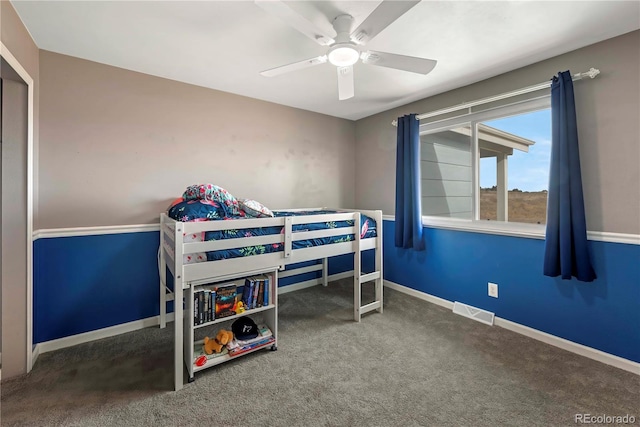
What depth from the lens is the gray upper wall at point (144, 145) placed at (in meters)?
2.10

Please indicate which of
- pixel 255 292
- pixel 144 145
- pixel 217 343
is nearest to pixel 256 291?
pixel 255 292

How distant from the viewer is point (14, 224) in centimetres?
174

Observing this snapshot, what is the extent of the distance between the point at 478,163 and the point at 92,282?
3.73 metres

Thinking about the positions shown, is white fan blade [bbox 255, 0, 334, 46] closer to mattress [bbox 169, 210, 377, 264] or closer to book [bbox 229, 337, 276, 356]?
mattress [bbox 169, 210, 377, 264]

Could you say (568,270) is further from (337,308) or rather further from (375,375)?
(337,308)

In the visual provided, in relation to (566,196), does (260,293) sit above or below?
below

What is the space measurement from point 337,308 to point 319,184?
165 cm

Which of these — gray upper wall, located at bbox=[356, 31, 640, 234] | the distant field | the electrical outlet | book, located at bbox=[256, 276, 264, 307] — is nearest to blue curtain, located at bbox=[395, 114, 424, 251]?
the distant field

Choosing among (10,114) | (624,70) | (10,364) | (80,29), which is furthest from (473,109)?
(10,364)

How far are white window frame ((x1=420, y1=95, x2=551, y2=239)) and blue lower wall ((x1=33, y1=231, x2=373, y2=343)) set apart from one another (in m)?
2.96

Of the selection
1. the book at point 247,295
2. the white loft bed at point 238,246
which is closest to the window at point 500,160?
the white loft bed at point 238,246

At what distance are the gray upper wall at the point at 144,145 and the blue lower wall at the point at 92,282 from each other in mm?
173

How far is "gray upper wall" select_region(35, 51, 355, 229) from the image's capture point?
6.90 ft

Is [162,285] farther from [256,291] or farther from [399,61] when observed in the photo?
[399,61]
